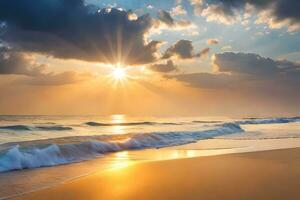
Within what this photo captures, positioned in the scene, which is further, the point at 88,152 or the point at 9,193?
the point at 88,152

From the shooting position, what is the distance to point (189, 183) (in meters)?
7.04

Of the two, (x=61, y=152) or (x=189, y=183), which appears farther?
(x=61, y=152)

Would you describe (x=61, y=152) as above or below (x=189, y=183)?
above

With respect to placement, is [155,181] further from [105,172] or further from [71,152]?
[71,152]

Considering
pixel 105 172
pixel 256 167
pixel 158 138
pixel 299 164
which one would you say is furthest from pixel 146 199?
pixel 158 138

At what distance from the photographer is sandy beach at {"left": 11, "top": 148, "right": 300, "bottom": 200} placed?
595 centimetres

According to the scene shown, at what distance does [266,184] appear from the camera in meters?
6.69

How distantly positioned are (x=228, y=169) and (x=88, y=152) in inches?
259

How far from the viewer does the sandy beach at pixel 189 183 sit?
5.95 m

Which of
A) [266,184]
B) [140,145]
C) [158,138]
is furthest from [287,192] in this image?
[158,138]

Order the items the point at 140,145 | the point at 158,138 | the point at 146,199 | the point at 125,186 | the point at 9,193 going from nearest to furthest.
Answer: the point at 146,199
the point at 9,193
the point at 125,186
the point at 140,145
the point at 158,138

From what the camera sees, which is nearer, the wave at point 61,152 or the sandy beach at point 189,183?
the sandy beach at point 189,183

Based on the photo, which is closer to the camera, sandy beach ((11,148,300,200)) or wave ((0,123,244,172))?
sandy beach ((11,148,300,200))

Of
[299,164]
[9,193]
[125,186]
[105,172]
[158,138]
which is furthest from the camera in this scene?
[158,138]
